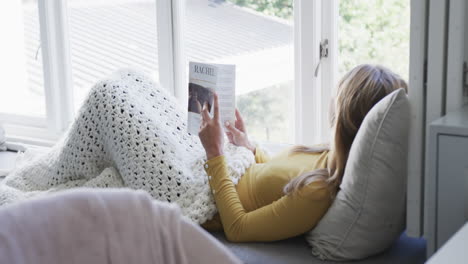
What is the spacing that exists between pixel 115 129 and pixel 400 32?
100cm

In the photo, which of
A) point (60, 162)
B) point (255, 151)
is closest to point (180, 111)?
point (255, 151)

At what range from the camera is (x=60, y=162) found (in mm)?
2125

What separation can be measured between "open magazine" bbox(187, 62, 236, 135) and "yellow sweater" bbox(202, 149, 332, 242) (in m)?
0.16

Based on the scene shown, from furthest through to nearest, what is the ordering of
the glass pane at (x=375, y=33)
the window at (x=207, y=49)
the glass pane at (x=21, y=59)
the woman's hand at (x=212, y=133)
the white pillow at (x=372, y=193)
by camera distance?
the glass pane at (x=21, y=59) → the window at (x=207, y=49) → the glass pane at (x=375, y=33) → the woman's hand at (x=212, y=133) → the white pillow at (x=372, y=193)

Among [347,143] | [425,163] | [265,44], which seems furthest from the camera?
[265,44]

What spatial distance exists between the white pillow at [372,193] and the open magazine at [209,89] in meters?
0.48

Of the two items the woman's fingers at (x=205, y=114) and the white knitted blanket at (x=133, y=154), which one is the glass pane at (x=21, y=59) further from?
the woman's fingers at (x=205, y=114)

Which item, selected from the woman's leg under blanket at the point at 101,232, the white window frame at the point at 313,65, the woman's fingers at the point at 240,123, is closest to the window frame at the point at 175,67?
the white window frame at the point at 313,65

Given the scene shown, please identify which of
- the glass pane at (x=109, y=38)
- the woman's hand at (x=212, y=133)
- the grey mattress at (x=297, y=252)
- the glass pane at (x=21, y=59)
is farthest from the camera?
the glass pane at (x=21, y=59)

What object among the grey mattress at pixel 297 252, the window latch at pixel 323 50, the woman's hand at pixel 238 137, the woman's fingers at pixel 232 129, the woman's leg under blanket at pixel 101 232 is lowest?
the grey mattress at pixel 297 252

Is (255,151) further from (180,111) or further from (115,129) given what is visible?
(115,129)

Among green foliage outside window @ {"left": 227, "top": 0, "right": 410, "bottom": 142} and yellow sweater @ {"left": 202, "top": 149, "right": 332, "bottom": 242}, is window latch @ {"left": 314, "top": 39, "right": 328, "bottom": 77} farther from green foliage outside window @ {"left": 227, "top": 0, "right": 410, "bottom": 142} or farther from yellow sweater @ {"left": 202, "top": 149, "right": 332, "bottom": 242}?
yellow sweater @ {"left": 202, "top": 149, "right": 332, "bottom": 242}

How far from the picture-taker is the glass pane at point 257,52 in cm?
238

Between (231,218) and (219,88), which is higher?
(219,88)
